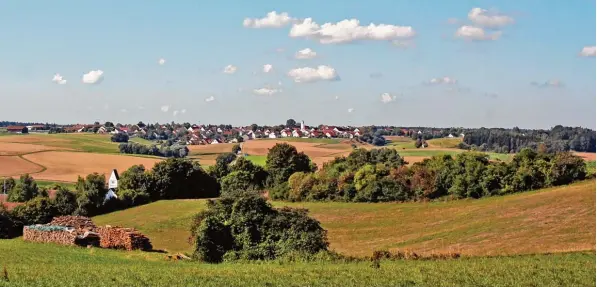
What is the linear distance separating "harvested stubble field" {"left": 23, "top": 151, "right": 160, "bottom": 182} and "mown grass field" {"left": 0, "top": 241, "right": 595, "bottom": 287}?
85110 mm

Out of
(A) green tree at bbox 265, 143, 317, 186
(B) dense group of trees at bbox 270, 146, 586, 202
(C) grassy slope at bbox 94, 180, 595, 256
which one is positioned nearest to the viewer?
(C) grassy slope at bbox 94, 180, 595, 256

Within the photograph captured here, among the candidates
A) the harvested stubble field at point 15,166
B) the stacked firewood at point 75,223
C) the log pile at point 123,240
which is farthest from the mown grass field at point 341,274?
the harvested stubble field at point 15,166

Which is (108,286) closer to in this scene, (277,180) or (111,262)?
(111,262)

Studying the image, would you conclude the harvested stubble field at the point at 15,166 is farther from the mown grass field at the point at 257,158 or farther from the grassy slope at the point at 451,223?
the grassy slope at the point at 451,223

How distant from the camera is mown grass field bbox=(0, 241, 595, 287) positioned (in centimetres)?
2355

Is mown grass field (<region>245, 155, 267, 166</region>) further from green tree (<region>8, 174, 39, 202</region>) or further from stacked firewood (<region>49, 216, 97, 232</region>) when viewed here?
stacked firewood (<region>49, 216, 97, 232</region>)

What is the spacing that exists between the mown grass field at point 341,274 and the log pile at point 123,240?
8.67 m

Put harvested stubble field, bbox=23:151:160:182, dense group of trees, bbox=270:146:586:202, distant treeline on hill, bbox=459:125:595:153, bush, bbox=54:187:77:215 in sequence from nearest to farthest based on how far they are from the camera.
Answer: dense group of trees, bbox=270:146:586:202 → bush, bbox=54:187:77:215 → harvested stubble field, bbox=23:151:160:182 → distant treeline on hill, bbox=459:125:595:153

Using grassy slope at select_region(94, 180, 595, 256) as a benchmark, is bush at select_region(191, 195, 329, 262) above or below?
above

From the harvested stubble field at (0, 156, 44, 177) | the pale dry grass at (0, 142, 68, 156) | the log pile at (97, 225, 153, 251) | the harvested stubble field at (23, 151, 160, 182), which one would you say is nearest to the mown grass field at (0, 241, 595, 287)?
the log pile at (97, 225, 153, 251)

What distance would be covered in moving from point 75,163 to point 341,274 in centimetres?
10858

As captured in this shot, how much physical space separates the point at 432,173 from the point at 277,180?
2814 centimetres

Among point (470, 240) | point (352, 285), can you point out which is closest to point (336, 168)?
point (470, 240)

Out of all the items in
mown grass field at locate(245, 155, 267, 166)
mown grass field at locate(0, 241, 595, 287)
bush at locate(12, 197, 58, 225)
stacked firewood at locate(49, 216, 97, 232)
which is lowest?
bush at locate(12, 197, 58, 225)
